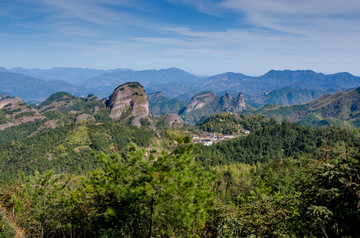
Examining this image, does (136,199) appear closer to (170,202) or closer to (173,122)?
(170,202)

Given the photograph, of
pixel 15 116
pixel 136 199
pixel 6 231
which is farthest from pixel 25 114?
pixel 136 199

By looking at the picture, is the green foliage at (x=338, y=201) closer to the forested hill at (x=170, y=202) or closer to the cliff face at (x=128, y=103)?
the forested hill at (x=170, y=202)

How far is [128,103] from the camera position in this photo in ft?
605

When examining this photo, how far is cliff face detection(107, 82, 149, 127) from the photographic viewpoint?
17765 centimetres

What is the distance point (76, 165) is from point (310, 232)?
90.1 meters

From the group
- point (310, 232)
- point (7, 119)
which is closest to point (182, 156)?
point (310, 232)

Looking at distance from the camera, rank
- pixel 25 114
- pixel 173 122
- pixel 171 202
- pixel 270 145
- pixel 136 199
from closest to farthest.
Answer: pixel 171 202 → pixel 136 199 → pixel 270 145 → pixel 25 114 → pixel 173 122

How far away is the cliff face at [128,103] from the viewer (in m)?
178

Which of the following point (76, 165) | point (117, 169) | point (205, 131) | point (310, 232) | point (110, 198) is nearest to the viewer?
point (310, 232)

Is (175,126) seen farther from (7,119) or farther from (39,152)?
(7,119)

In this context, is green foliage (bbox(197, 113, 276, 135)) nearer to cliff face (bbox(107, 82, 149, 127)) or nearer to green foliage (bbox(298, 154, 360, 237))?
cliff face (bbox(107, 82, 149, 127))

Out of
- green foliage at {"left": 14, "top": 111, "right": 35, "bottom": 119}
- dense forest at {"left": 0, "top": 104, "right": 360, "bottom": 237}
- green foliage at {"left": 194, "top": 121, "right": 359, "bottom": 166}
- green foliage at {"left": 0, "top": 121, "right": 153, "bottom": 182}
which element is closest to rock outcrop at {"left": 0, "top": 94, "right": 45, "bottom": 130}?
green foliage at {"left": 14, "top": 111, "right": 35, "bottom": 119}

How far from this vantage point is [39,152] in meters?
94.9

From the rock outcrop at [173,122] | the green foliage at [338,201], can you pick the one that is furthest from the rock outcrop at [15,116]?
the green foliage at [338,201]
